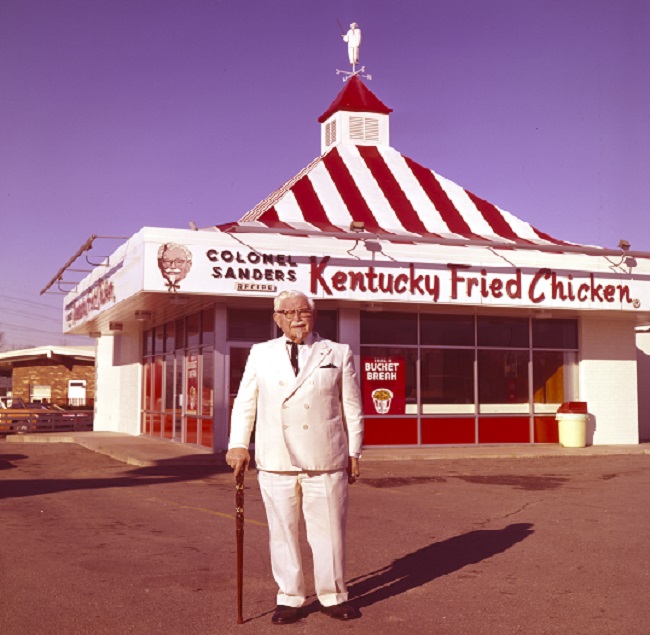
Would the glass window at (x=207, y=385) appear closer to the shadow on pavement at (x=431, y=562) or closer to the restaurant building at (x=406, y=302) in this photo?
the restaurant building at (x=406, y=302)

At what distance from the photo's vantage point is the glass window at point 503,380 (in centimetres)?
2088

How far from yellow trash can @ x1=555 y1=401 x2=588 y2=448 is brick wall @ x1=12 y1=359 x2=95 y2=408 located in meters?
34.0

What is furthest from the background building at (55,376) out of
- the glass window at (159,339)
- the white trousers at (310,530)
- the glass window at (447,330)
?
the white trousers at (310,530)

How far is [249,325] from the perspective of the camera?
19250 millimetres

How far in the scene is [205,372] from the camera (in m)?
20.0

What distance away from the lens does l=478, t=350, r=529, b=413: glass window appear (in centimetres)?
2088

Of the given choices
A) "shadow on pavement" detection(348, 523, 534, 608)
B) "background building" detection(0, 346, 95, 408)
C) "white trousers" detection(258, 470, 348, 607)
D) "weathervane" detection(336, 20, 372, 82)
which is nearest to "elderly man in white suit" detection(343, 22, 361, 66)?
"weathervane" detection(336, 20, 372, 82)

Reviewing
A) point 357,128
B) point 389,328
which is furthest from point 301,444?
point 357,128

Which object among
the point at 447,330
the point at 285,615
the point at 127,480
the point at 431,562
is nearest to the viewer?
the point at 285,615

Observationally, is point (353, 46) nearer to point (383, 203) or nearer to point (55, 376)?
point (383, 203)

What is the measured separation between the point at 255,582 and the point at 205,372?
533 inches

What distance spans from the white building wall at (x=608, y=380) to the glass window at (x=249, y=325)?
750 centimetres

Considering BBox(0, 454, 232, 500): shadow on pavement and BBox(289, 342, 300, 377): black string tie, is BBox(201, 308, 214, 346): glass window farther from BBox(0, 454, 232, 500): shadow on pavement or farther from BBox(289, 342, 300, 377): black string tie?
BBox(289, 342, 300, 377): black string tie

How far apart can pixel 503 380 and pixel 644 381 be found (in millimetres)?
7411
